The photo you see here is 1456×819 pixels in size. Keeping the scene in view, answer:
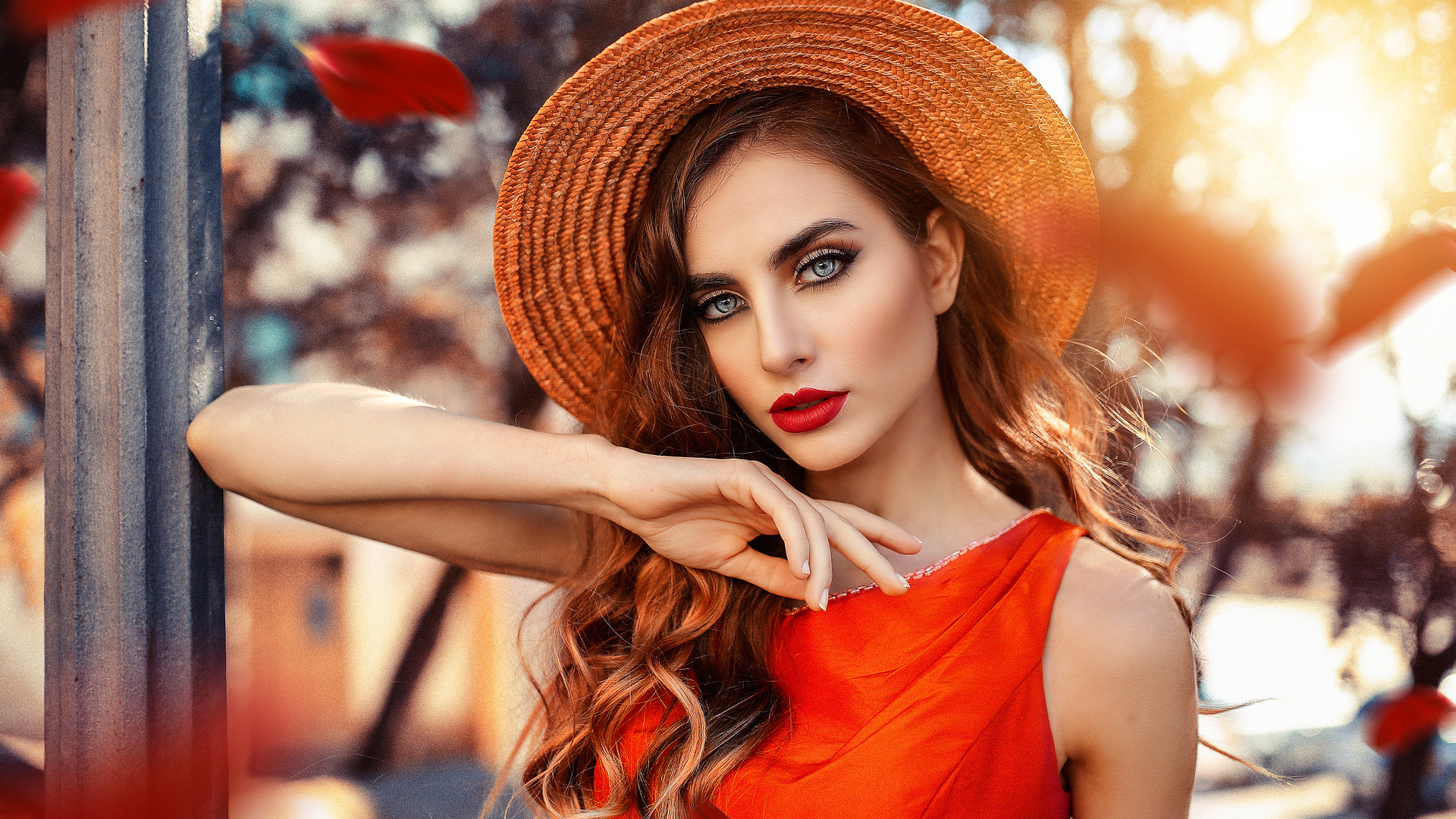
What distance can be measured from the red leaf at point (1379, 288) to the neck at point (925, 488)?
1.05 m

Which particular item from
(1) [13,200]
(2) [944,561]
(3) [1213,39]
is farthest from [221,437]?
(3) [1213,39]

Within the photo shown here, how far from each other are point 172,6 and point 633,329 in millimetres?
860

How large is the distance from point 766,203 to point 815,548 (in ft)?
1.91

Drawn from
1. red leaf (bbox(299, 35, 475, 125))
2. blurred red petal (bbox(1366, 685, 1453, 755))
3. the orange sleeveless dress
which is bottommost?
blurred red petal (bbox(1366, 685, 1453, 755))

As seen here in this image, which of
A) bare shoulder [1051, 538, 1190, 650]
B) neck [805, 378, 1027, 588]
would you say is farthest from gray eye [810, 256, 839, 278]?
bare shoulder [1051, 538, 1190, 650]

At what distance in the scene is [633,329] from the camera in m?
1.55

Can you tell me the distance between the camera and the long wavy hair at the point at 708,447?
4.33 feet

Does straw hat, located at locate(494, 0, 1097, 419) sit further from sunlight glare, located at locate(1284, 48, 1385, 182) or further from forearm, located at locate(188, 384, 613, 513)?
sunlight glare, located at locate(1284, 48, 1385, 182)

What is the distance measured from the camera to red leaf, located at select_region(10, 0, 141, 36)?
116cm

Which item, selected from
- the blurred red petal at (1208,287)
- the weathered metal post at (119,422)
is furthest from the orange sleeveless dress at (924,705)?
the blurred red petal at (1208,287)

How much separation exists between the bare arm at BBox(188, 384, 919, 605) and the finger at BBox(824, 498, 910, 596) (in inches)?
2.0

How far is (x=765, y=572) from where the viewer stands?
Answer: 1.27 metres

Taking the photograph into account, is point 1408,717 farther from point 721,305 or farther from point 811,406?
point 721,305

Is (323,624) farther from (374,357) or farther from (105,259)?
(105,259)
